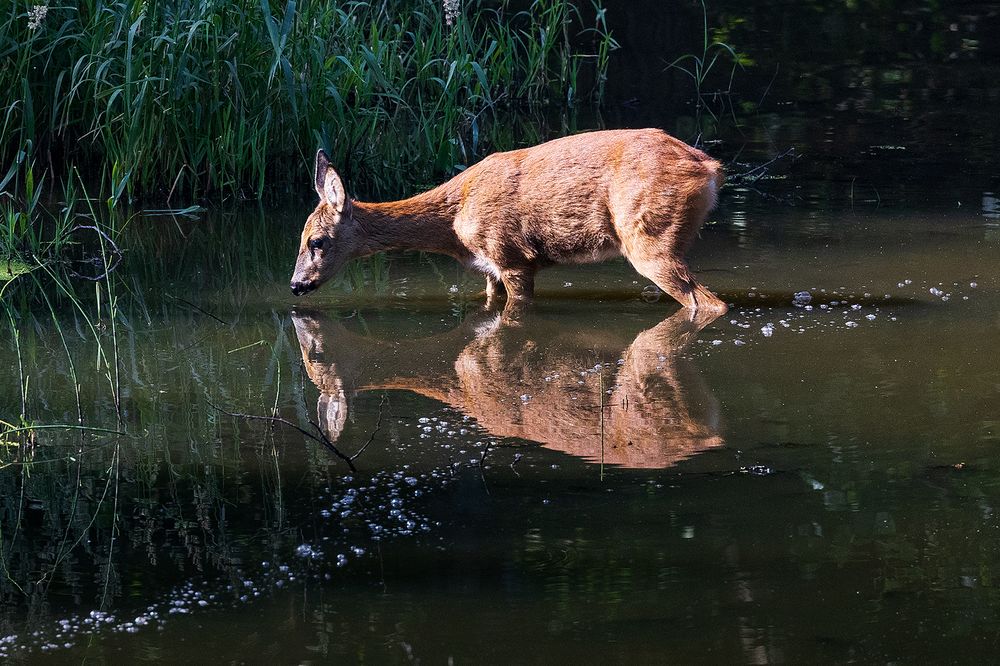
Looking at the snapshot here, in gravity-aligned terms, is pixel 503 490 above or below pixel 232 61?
below

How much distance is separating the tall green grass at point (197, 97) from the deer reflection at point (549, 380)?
2.67 meters

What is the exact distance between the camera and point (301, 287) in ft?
27.0

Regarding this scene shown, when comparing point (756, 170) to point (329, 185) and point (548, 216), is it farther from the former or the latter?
point (329, 185)

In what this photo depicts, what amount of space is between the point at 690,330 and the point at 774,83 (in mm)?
8690

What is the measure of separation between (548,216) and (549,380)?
1953 millimetres

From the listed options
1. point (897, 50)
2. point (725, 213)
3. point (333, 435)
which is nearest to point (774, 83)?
point (897, 50)

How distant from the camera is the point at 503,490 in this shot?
496 cm

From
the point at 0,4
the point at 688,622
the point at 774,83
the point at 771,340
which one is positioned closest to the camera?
the point at 688,622

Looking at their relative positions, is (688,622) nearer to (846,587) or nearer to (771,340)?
(846,587)

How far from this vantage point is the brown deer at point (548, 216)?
7.78 metres

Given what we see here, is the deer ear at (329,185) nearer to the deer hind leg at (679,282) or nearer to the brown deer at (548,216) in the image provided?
the brown deer at (548,216)

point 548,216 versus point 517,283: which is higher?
point 548,216

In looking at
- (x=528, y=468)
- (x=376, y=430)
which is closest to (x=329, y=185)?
(x=376, y=430)

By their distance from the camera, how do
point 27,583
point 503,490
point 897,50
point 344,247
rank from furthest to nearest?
point 897,50, point 344,247, point 503,490, point 27,583
